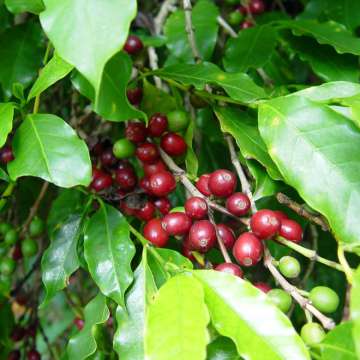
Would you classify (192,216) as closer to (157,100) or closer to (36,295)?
(157,100)

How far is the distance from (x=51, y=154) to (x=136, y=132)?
1.11 ft

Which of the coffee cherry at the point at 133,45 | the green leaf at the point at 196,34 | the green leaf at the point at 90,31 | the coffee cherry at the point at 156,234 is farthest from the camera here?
the green leaf at the point at 196,34

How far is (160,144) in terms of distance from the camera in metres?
1.26

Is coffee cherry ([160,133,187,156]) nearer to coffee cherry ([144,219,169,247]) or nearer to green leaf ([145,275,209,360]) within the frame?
coffee cherry ([144,219,169,247])

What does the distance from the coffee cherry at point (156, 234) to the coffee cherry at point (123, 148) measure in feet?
0.74

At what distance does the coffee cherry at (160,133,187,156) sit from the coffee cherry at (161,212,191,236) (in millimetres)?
236

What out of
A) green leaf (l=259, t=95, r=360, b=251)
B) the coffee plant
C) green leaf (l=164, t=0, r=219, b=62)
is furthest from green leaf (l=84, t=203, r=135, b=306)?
green leaf (l=164, t=0, r=219, b=62)

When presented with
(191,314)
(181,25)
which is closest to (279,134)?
(191,314)

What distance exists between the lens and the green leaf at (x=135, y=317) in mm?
911

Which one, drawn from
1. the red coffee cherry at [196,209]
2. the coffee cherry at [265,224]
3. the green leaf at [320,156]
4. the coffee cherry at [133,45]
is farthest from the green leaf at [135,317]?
the coffee cherry at [133,45]

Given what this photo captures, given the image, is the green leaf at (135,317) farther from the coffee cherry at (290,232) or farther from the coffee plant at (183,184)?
the coffee cherry at (290,232)

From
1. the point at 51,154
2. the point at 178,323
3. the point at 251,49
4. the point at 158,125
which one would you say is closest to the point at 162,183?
the point at 158,125

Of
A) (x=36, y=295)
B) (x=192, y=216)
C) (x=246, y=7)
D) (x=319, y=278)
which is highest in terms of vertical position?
(x=192, y=216)

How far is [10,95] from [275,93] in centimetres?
68
